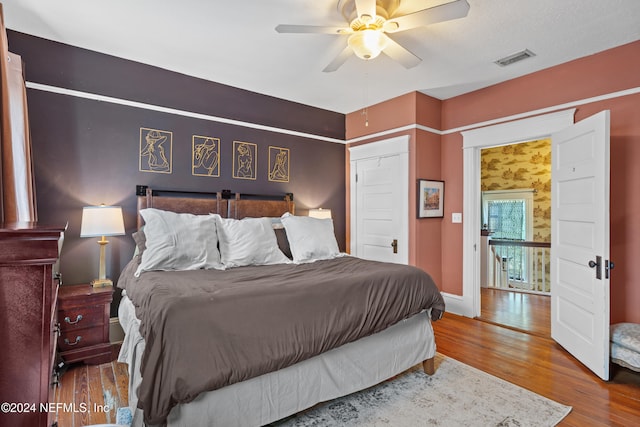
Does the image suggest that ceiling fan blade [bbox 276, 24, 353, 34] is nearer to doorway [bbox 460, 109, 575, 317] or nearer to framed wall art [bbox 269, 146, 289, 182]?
framed wall art [bbox 269, 146, 289, 182]

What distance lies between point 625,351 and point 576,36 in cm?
258

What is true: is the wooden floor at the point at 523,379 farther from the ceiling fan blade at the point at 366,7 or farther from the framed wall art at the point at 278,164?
the ceiling fan blade at the point at 366,7

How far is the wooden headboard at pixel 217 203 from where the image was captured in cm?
329

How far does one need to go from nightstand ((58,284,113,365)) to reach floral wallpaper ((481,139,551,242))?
6658 mm

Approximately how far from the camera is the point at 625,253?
9.37ft

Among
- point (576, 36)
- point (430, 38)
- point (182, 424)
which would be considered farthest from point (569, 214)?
point (182, 424)

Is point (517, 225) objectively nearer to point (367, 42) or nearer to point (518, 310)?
point (518, 310)

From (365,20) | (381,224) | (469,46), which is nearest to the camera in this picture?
A: (365,20)

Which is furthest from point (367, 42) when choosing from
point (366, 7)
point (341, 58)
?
point (341, 58)

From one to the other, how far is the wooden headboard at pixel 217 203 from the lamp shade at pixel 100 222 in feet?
1.33

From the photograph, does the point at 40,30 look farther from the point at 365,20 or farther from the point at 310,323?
the point at 310,323

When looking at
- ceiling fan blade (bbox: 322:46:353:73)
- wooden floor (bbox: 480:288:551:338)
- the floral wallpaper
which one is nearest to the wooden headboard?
ceiling fan blade (bbox: 322:46:353:73)

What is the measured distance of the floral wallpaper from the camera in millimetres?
5914

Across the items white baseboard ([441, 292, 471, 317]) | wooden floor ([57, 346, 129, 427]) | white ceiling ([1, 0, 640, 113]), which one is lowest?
wooden floor ([57, 346, 129, 427])
